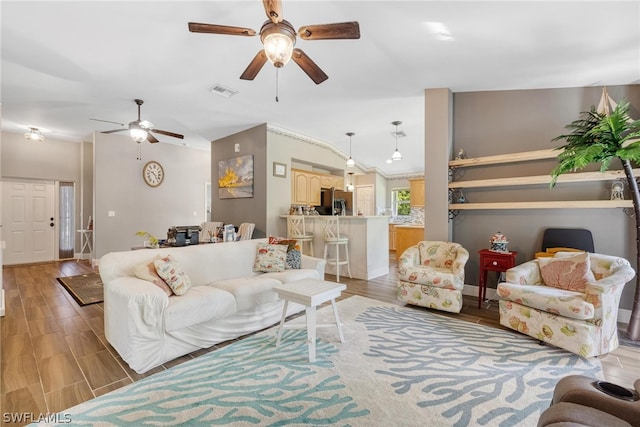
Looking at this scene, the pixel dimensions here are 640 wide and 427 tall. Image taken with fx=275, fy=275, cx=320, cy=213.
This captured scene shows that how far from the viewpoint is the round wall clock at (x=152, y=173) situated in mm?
6688

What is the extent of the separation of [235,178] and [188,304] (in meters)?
4.07

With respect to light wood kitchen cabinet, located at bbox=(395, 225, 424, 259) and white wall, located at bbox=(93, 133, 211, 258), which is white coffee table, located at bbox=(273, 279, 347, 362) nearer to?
light wood kitchen cabinet, located at bbox=(395, 225, 424, 259)

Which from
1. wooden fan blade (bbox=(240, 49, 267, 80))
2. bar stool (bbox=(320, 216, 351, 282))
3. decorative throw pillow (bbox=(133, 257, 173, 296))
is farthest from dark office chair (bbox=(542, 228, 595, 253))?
decorative throw pillow (bbox=(133, 257, 173, 296))

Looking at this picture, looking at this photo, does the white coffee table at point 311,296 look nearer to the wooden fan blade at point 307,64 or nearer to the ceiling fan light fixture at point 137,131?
the wooden fan blade at point 307,64

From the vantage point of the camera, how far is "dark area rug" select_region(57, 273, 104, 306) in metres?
3.75

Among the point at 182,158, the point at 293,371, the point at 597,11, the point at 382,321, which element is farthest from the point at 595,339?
the point at 182,158

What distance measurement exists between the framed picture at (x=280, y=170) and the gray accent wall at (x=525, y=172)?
2916mm

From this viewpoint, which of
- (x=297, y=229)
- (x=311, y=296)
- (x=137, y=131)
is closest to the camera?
(x=311, y=296)

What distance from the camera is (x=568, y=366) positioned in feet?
7.13

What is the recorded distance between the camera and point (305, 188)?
21.0ft

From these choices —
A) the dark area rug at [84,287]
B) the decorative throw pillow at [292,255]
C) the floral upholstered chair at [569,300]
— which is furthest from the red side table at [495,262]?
the dark area rug at [84,287]

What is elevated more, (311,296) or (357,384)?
(311,296)

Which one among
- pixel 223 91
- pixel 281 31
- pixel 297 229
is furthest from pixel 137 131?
pixel 281 31

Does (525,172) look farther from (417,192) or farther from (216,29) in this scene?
(417,192)
